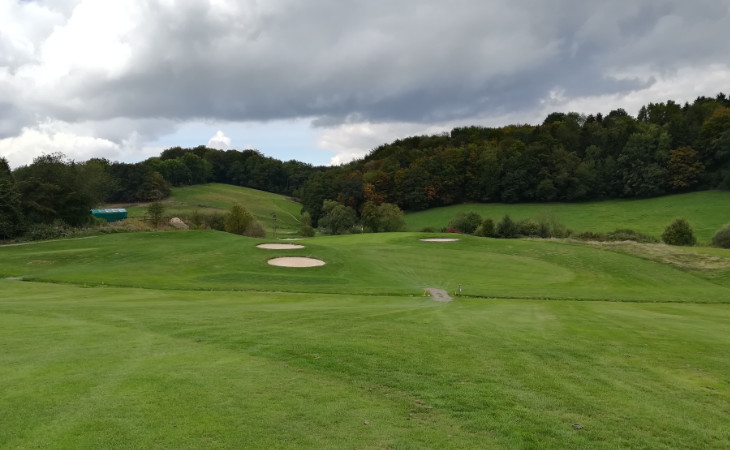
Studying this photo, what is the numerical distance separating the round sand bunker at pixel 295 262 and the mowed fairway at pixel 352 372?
10.3 metres

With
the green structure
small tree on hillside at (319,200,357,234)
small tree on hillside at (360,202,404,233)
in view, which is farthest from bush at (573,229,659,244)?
the green structure

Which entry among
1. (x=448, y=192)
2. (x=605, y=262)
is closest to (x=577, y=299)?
(x=605, y=262)

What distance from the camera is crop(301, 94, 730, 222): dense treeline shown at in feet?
301

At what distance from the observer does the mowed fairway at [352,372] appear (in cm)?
636

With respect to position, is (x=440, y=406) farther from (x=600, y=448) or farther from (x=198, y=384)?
(x=198, y=384)

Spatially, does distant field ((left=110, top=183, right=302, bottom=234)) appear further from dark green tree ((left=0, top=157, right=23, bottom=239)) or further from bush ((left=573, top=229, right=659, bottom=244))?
bush ((left=573, top=229, right=659, bottom=244))

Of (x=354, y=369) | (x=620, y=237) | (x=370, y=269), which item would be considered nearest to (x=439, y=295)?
(x=370, y=269)

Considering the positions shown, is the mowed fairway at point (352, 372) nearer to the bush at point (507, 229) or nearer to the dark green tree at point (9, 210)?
the dark green tree at point (9, 210)

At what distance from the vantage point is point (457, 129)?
502 ft

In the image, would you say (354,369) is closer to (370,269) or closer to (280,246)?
(370,269)

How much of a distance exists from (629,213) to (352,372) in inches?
3556

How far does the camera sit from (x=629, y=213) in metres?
84.2

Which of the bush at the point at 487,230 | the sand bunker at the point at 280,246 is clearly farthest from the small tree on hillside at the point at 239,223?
the bush at the point at 487,230

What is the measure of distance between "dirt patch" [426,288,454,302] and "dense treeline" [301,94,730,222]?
262ft
